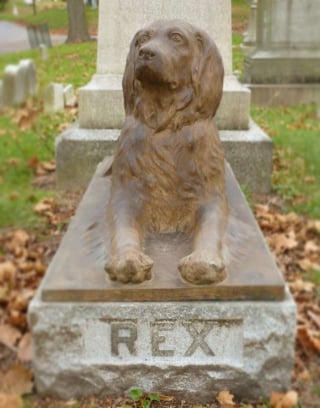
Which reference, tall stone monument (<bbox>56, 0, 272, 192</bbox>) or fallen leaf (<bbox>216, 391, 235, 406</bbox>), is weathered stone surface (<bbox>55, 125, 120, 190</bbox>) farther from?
fallen leaf (<bbox>216, 391, 235, 406</bbox>)

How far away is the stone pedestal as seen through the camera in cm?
229

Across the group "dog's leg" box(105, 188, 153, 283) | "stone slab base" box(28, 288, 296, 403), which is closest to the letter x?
"stone slab base" box(28, 288, 296, 403)

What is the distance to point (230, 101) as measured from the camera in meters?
4.52

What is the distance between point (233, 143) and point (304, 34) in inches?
187

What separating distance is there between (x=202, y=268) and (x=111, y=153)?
2.48 meters

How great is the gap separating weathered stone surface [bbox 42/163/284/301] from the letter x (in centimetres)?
14

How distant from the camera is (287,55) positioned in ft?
27.2

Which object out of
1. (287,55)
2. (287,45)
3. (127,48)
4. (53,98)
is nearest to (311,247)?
(127,48)

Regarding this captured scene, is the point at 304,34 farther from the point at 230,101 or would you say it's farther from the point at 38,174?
the point at 38,174

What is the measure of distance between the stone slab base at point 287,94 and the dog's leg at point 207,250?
19.4ft

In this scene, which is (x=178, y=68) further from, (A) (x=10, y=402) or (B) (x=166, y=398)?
(A) (x=10, y=402)

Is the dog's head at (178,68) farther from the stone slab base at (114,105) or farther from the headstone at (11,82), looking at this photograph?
the stone slab base at (114,105)

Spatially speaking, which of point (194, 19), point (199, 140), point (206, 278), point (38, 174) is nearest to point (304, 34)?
point (194, 19)

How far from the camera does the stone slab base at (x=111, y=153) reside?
4449 mm
